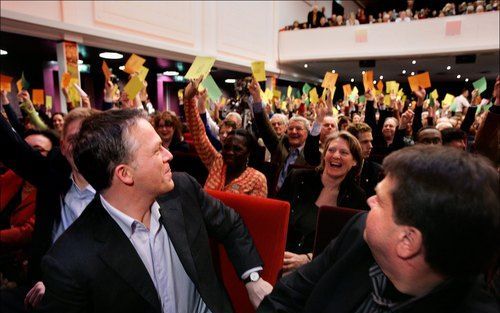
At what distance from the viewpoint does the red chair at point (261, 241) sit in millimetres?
1261

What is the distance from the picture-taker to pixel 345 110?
625 cm

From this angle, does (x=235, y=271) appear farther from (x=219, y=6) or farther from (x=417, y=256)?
(x=219, y=6)

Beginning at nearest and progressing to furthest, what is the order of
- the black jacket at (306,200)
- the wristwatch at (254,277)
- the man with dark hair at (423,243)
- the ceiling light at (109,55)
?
the man with dark hair at (423,243) < the wristwatch at (254,277) < the black jacket at (306,200) < the ceiling light at (109,55)

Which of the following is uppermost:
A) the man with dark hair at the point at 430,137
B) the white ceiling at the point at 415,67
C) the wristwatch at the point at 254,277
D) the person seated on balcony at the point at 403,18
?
the person seated on balcony at the point at 403,18

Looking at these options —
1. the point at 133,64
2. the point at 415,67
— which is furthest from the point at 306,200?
the point at 415,67

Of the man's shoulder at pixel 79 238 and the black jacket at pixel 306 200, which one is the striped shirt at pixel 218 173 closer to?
the black jacket at pixel 306 200

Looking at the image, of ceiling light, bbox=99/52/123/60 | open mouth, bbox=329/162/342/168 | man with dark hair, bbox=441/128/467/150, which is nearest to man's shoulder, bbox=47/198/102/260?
open mouth, bbox=329/162/342/168

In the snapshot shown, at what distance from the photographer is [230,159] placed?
2199 millimetres

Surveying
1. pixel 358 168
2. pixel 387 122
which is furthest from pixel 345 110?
pixel 358 168

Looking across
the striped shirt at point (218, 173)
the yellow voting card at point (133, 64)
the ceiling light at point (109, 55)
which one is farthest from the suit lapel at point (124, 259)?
the ceiling light at point (109, 55)

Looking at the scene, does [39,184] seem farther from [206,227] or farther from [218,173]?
[218,173]

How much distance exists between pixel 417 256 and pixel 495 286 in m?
0.53

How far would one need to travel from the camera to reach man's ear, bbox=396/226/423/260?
0.70 m

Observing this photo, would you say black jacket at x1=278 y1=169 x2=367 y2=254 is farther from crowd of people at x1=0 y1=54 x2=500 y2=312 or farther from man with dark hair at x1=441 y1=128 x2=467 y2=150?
man with dark hair at x1=441 y1=128 x2=467 y2=150
